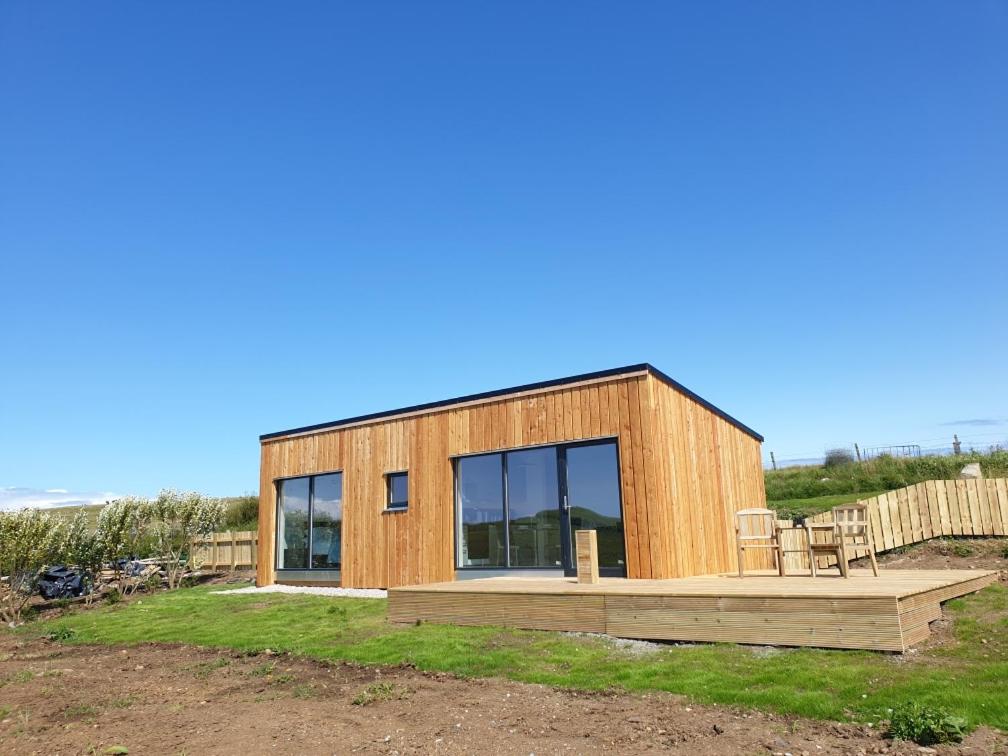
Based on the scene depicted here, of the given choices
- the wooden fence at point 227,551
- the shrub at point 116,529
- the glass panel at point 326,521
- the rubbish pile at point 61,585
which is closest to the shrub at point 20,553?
the shrub at point 116,529

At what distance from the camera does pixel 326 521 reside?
13.0 m

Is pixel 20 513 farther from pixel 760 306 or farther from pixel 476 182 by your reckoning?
pixel 760 306

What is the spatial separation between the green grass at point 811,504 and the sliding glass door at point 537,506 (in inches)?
327

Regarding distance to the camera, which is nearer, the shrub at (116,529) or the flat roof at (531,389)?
the flat roof at (531,389)

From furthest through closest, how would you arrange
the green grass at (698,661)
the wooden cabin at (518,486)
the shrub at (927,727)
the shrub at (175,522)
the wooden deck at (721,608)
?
1. the shrub at (175,522)
2. the wooden cabin at (518,486)
3. the wooden deck at (721,608)
4. the green grass at (698,661)
5. the shrub at (927,727)

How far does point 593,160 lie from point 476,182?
2.71 meters

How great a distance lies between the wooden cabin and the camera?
881cm

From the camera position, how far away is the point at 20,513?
13055 millimetres

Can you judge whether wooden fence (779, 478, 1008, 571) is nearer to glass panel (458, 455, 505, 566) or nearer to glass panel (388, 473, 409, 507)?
glass panel (458, 455, 505, 566)

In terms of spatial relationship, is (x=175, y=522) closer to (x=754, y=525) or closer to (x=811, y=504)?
(x=754, y=525)

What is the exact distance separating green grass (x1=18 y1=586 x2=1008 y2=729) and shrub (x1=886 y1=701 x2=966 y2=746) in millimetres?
218

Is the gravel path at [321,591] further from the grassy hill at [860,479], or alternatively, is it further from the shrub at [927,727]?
the grassy hill at [860,479]

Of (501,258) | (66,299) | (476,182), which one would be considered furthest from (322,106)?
(66,299)

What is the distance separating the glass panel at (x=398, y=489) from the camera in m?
11.8
